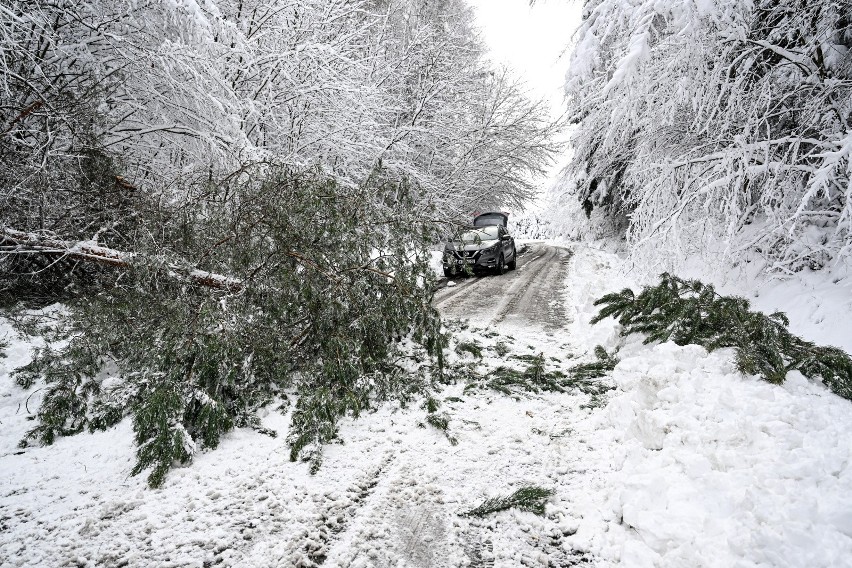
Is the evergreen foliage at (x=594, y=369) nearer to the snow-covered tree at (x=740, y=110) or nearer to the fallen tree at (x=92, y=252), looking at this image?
the snow-covered tree at (x=740, y=110)

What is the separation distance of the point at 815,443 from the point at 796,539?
796mm

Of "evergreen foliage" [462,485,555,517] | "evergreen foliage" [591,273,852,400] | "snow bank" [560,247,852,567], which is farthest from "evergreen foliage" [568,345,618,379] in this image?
"evergreen foliage" [462,485,555,517]

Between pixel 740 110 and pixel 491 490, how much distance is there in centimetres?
682

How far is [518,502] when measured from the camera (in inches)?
104

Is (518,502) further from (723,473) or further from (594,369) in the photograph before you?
(594,369)

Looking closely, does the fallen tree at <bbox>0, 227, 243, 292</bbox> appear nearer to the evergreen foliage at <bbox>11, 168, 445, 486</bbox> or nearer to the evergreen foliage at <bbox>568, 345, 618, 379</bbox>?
the evergreen foliage at <bbox>11, 168, 445, 486</bbox>

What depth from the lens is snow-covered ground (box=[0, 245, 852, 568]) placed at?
2.09m

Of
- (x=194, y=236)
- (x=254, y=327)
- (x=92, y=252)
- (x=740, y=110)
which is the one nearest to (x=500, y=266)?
(x=740, y=110)

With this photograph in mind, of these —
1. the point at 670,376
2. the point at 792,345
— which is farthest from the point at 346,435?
the point at 792,345

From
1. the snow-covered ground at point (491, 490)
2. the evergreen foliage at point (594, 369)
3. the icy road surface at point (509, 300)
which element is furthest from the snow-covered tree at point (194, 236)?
the icy road surface at point (509, 300)

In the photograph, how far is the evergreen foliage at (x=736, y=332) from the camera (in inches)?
120

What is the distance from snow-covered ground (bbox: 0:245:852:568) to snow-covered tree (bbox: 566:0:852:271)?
3641 millimetres

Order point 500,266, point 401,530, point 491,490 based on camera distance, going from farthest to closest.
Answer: point 500,266 < point 491,490 < point 401,530

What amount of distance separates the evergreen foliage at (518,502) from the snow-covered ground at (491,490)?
5cm
